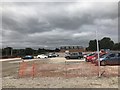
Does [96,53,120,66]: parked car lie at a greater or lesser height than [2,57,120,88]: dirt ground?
greater

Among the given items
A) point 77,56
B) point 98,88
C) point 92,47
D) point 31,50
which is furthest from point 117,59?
point 92,47

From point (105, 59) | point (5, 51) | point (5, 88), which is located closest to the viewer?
point (5, 88)

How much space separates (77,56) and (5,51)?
54.3m

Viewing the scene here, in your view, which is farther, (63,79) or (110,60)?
(110,60)

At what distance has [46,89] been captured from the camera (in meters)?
10.0

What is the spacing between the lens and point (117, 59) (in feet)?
91.7

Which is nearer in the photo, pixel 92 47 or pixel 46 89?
pixel 46 89

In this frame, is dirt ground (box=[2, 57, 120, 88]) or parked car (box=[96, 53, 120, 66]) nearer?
dirt ground (box=[2, 57, 120, 88])

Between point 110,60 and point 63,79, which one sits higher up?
point 110,60

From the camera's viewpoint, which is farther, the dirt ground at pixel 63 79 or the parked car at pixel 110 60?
the parked car at pixel 110 60

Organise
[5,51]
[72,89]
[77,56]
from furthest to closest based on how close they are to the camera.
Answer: [5,51] → [77,56] → [72,89]

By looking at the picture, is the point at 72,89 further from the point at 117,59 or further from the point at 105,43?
the point at 105,43

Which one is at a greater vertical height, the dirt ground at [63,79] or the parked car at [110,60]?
the parked car at [110,60]

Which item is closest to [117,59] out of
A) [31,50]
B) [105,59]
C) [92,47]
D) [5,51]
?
[105,59]
